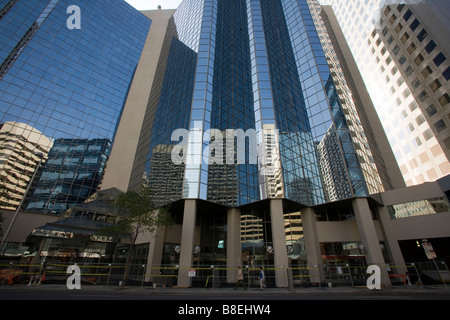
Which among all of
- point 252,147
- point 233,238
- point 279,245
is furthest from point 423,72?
point 233,238

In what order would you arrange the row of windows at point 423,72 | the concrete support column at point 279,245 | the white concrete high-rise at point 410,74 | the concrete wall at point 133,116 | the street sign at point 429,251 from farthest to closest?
1. the concrete wall at point 133,116
2. the row of windows at point 423,72
3. the white concrete high-rise at point 410,74
4. the concrete support column at point 279,245
5. the street sign at point 429,251

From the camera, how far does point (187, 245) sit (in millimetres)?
22047

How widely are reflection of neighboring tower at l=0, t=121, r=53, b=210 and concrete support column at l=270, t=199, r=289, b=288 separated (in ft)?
117

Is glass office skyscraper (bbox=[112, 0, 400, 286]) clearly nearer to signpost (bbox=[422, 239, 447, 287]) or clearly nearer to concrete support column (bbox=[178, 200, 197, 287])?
concrete support column (bbox=[178, 200, 197, 287])

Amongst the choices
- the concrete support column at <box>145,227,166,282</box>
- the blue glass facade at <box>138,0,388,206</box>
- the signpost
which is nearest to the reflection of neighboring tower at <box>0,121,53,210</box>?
the blue glass facade at <box>138,0,388,206</box>

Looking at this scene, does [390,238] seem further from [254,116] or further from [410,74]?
[410,74]

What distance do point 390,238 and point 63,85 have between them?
6368cm

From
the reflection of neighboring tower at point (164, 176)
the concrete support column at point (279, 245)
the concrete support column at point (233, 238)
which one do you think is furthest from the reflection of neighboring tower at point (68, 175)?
the concrete support column at point (279, 245)

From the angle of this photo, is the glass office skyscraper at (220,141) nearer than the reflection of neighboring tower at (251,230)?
Yes

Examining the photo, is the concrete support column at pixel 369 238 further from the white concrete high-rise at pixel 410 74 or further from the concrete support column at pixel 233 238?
the white concrete high-rise at pixel 410 74

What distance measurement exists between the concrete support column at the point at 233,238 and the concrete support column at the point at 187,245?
607 cm

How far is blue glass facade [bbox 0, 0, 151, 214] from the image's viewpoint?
36.4m

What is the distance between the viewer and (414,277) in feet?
72.6

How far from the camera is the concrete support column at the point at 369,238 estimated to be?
66.1ft
